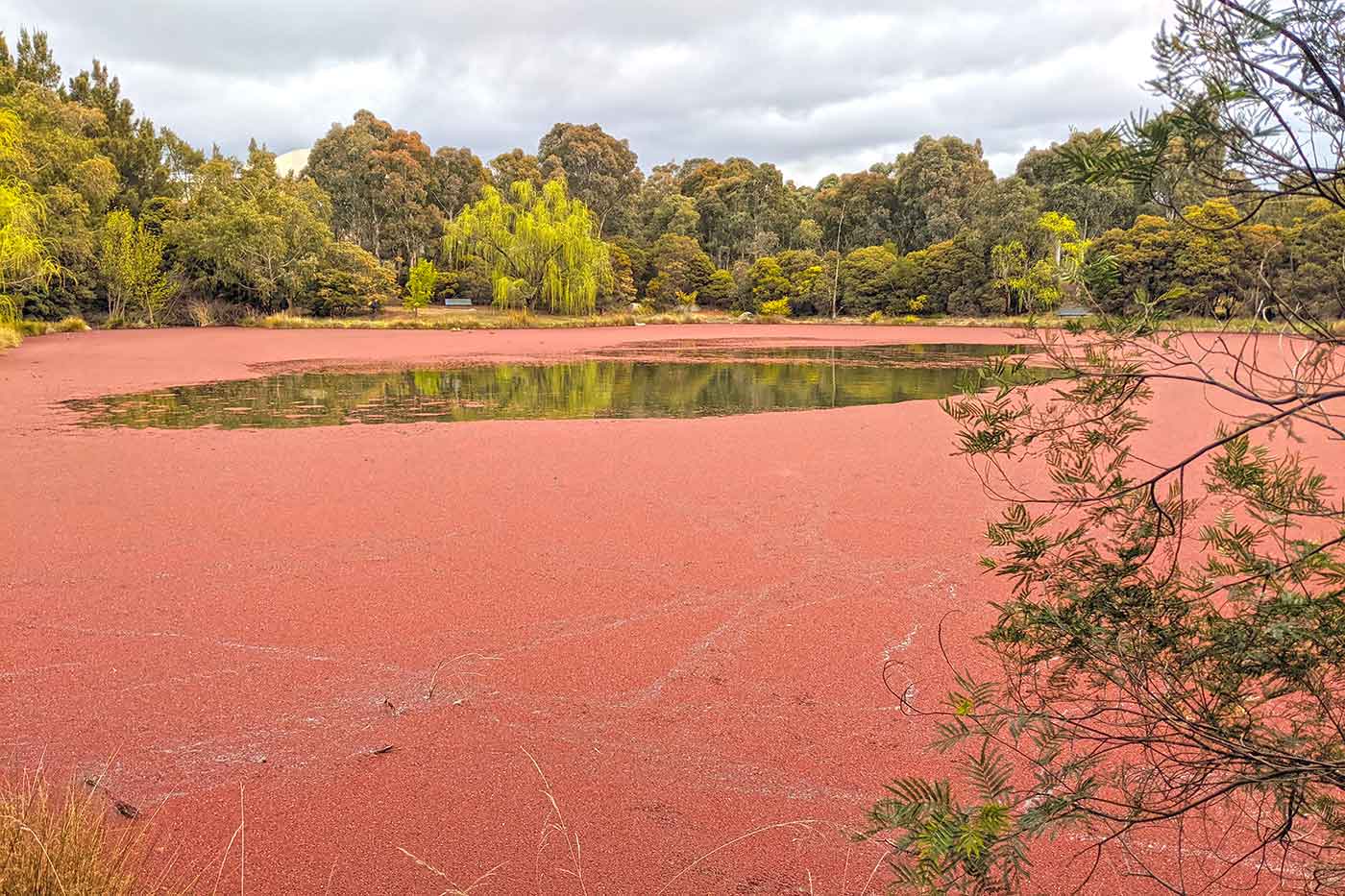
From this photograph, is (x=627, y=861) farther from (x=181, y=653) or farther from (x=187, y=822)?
(x=181, y=653)

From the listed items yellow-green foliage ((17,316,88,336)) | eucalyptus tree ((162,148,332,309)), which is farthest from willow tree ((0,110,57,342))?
eucalyptus tree ((162,148,332,309))

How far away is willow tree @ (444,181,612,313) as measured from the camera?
111ft

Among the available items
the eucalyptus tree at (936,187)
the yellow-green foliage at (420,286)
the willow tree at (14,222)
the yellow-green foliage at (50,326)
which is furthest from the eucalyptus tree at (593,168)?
the willow tree at (14,222)

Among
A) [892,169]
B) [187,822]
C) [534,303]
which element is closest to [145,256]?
[534,303]

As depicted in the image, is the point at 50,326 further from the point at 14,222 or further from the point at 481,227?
the point at 481,227

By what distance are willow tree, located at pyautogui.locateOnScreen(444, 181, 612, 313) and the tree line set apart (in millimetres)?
87

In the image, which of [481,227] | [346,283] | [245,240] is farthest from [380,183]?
[245,240]

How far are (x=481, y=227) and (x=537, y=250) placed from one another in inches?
103

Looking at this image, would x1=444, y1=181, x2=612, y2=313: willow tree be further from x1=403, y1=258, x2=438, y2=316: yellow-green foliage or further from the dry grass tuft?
the dry grass tuft

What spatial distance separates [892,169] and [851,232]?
223 inches

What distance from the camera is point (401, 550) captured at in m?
4.84

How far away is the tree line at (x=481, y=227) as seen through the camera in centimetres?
2747

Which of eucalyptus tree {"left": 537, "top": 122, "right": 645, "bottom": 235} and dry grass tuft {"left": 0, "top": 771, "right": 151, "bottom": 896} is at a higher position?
eucalyptus tree {"left": 537, "top": 122, "right": 645, "bottom": 235}

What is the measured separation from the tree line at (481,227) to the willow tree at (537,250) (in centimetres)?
9
